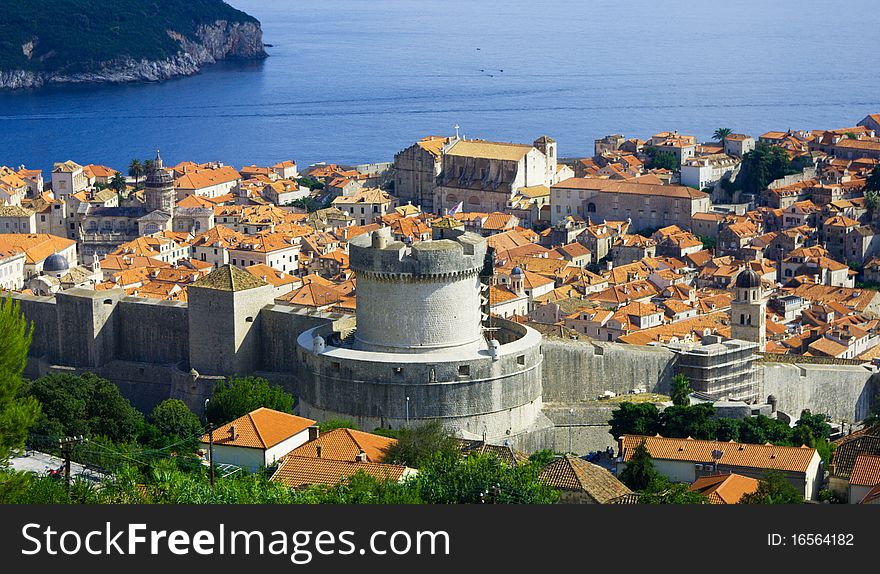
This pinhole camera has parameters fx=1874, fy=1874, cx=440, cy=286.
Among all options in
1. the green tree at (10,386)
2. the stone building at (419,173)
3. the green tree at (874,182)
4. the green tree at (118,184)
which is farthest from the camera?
the green tree at (118,184)

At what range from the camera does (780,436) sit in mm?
31516

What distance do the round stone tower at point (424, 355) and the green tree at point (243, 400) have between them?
1090 mm

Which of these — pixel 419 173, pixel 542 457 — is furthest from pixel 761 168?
pixel 542 457

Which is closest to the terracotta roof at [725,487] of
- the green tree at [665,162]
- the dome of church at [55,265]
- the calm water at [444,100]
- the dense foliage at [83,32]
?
the dome of church at [55,265]

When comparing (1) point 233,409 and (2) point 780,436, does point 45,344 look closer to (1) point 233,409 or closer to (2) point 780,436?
(1) point 233,409

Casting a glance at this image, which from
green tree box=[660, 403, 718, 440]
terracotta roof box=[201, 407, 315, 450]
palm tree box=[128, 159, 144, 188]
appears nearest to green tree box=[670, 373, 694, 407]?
green tree box=[660, 403, 718, 440]

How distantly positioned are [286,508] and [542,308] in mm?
37194

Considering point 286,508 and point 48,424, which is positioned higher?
point 286,508

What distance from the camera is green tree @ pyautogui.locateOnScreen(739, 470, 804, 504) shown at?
23.7m

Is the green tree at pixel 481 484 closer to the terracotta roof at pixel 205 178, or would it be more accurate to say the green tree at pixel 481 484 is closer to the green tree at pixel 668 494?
the green tree at pixel 668 494

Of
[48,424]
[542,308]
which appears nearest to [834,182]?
[542,308]

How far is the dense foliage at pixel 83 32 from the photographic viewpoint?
16338 cm

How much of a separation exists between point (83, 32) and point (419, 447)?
14726cm

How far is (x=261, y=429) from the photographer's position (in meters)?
27.9
